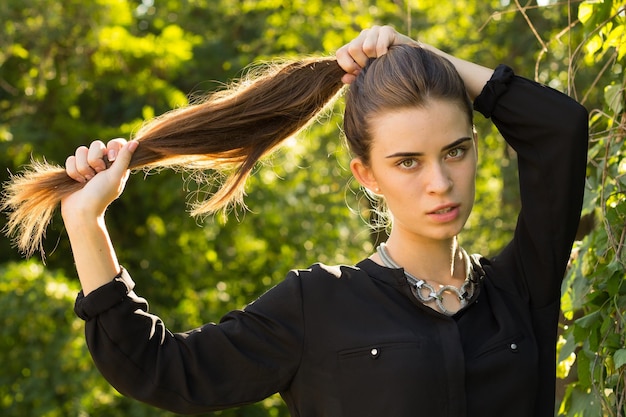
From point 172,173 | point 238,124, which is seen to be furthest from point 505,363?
point 172,173

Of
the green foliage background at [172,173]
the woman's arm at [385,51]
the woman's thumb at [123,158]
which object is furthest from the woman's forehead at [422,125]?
the green foliage background at [172,173]

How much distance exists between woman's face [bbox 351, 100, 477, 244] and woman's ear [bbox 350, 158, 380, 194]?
6 centimetres

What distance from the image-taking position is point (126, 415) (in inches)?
218

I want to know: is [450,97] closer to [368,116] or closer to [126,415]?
[368,116]

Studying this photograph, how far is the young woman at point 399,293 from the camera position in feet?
6.10

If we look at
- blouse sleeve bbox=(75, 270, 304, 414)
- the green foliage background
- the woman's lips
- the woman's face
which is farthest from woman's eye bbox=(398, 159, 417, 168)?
the green foliage background

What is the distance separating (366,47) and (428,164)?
1.04 ft

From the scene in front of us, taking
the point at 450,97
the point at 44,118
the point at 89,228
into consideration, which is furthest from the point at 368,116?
the point at 44,118

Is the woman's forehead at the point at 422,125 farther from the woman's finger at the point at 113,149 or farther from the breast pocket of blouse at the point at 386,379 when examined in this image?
the woman's finger at the point at 113,149

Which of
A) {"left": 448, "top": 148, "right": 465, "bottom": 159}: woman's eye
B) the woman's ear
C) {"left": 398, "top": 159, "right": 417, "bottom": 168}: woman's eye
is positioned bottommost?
the woman's ear

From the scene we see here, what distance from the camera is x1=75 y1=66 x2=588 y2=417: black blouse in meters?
1.85

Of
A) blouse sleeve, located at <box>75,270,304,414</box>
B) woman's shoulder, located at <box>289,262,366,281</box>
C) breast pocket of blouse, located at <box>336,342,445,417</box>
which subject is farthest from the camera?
woman's shoulder, located at <box>289,262,366,281</box>

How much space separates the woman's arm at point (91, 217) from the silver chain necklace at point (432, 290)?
588 mm

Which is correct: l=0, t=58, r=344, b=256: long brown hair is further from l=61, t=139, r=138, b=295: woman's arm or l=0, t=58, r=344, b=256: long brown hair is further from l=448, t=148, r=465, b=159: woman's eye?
l=448, t=148, r=465, b=159: woman's eye
